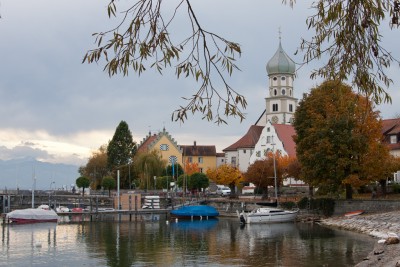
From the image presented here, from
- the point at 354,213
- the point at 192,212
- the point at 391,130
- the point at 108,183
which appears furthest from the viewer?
the point at 108,183

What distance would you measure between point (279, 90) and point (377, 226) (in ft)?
255

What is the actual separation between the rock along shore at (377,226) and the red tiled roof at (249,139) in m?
50.5

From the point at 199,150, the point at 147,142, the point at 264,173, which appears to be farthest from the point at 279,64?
the point at 264,173

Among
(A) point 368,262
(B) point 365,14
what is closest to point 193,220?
(A) point 368,262

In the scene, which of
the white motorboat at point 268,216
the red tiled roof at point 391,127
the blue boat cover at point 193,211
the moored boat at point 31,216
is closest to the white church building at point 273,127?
the red tiled roof at point 391,127

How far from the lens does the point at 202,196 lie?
3027 inches

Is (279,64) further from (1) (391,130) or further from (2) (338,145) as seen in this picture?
(2) (338,145)

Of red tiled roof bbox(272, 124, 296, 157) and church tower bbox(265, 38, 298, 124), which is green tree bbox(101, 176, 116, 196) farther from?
church tower bbox(265, 38, 298, 124)

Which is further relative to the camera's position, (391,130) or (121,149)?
(121,149)

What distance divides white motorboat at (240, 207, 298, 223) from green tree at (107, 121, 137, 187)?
4474 centimetres

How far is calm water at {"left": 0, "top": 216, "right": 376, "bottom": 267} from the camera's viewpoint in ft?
98.6

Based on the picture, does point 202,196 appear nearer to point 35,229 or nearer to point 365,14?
point 35,229

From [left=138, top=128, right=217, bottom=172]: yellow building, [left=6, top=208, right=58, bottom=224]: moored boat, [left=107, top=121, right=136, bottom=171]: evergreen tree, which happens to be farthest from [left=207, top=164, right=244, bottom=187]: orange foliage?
[left=138, top=128, right=217, bottom=172]: yellow building

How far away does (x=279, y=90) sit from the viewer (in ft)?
389
